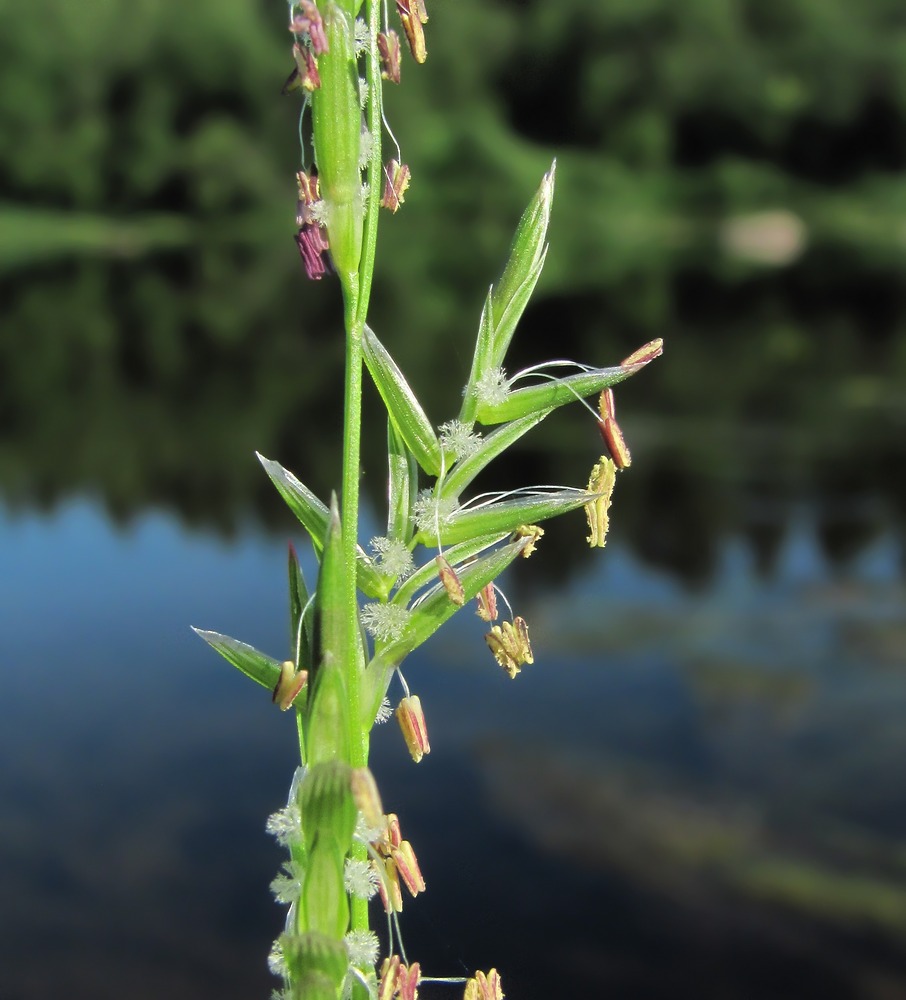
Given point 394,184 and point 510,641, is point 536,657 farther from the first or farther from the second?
point 394,184

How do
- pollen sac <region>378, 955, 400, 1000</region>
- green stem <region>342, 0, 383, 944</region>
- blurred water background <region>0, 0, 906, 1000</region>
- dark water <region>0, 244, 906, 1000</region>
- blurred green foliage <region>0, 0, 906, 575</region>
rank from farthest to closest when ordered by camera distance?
blurred green foliage <region>0, 0, 906, 575</region> < blurred water background <region>0, 0, 906, 1000</region> < dark water <region>0, 244, 906, 1000</region> < pollen sac <region>378, 955, 400, 1000</region> < green stem <region>342, 0, 383, 944</region>

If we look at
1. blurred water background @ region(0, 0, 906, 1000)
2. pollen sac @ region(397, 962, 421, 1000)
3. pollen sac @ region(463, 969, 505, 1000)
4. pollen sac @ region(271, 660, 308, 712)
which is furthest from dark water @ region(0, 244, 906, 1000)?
pollen sac @ region(271, 660, 308, 712)

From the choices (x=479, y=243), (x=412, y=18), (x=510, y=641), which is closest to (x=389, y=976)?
(x=510, y=641)

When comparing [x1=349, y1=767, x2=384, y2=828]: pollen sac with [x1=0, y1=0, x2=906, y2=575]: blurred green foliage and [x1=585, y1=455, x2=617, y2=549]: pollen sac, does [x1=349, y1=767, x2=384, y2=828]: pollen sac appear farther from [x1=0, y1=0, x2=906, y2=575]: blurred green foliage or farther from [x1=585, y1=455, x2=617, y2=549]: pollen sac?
[x1=0, y1=0, x2=906, y2=575]: blurred green foliage

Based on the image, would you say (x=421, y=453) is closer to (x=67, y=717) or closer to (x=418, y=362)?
(x=67, y=717)

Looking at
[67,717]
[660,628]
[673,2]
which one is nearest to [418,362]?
[660,628]
